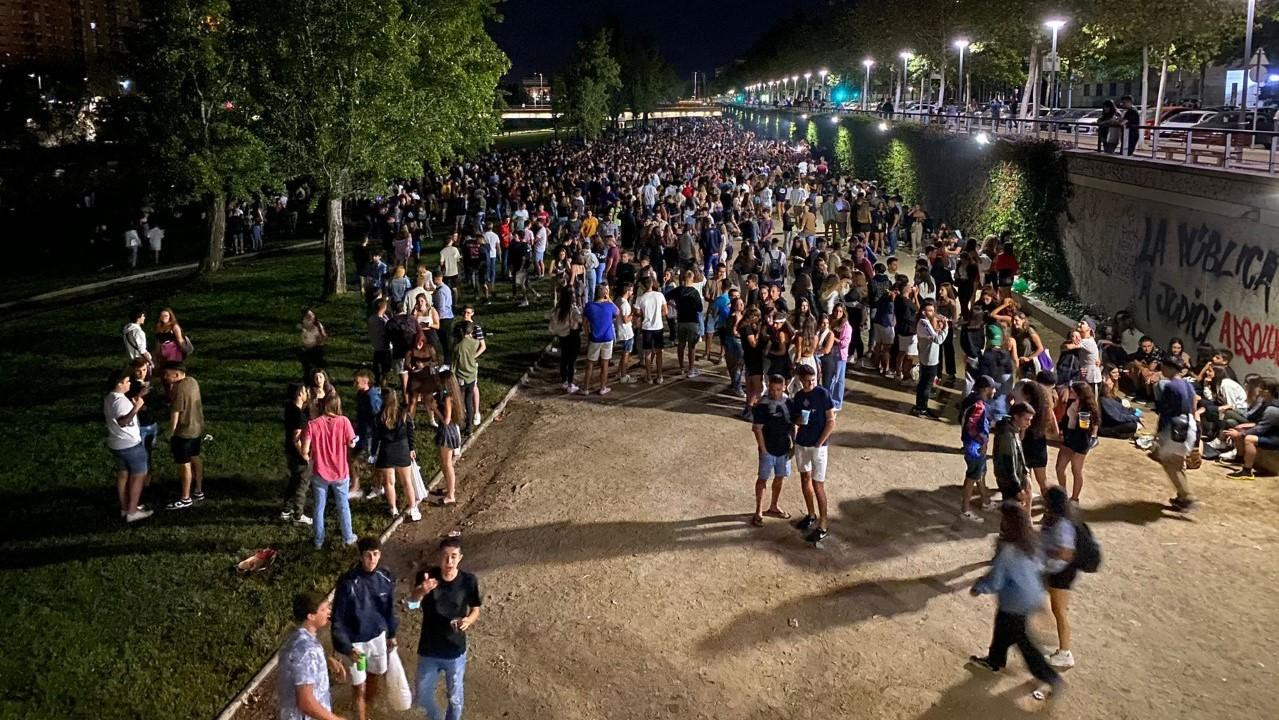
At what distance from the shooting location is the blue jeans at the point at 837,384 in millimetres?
12336

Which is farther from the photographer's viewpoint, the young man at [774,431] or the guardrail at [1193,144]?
the guardrail at [1193,144]

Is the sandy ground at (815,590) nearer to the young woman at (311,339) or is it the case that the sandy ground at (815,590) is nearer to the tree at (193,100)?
the young woman at (311,339)

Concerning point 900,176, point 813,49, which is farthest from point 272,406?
point 813,49

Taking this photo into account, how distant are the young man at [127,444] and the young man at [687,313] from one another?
24.1 ft

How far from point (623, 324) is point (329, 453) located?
5.98 meters

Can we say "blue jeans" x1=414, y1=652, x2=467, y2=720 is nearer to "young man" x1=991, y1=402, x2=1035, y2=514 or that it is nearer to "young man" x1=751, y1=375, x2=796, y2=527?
"young man" x1=751, y1=375, x2=796, y2=527

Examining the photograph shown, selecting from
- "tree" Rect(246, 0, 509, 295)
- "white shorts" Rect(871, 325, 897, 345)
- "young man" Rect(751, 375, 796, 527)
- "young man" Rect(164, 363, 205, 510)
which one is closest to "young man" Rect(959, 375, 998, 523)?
"young man" Rect(751, 375, 796, 527)

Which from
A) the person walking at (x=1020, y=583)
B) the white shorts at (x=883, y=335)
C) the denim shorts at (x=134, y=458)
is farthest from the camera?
the white shorts at (x=883, y=335)

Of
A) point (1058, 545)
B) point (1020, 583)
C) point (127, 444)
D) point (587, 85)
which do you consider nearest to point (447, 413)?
point (127, 444)

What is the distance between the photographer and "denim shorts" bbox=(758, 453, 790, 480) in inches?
353

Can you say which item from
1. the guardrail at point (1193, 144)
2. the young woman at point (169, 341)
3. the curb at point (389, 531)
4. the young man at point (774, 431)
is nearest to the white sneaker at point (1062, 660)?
the young man at point (774, 431)

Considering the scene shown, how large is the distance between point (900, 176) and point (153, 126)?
26.0 meters

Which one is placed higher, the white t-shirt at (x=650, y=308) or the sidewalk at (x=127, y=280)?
the white t-shirt at (x=650, y=308)

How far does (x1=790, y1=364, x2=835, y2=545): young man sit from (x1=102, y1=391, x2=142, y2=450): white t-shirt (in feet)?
20.9
